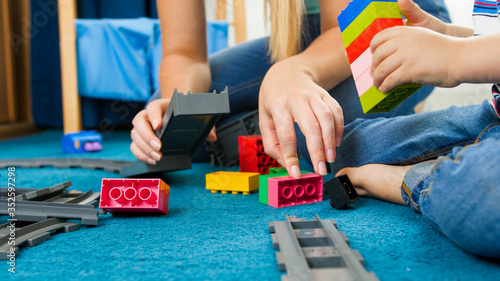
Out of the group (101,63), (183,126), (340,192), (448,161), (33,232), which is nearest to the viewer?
(448,161)

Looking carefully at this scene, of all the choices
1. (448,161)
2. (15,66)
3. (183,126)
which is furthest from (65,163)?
(15,66)

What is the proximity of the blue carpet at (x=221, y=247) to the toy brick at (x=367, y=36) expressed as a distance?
0.81ft

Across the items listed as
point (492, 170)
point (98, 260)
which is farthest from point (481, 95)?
point (98, 260)

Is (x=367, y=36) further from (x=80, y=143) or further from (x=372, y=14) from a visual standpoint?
(x=80, y=143)

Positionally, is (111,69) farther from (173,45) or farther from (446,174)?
(446,174)

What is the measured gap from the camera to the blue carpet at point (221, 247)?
42 centimetres

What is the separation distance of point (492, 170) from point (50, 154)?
4.80 feet

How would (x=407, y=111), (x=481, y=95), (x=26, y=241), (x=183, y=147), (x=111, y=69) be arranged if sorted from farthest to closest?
(x=111, y=69), (x=481, y=95), (x=407, y=111), (x=183, y=147), (x=26, y=241)

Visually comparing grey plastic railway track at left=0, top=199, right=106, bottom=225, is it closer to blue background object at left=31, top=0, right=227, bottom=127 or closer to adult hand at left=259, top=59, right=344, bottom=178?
adult hand at left=259, top=59, right=344, bottom=178

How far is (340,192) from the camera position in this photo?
0.65 m

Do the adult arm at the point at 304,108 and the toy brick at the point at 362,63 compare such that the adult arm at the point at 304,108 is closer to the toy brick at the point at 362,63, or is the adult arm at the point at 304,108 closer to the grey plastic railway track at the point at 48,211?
the toy brick at the point at 362,63

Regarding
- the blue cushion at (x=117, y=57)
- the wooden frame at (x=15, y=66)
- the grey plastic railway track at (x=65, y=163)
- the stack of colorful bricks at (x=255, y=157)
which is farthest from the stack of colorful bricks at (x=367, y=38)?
the wooden frame at (x=15, y=66)

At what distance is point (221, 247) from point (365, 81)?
0.31 m

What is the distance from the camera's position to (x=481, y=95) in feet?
5.64
